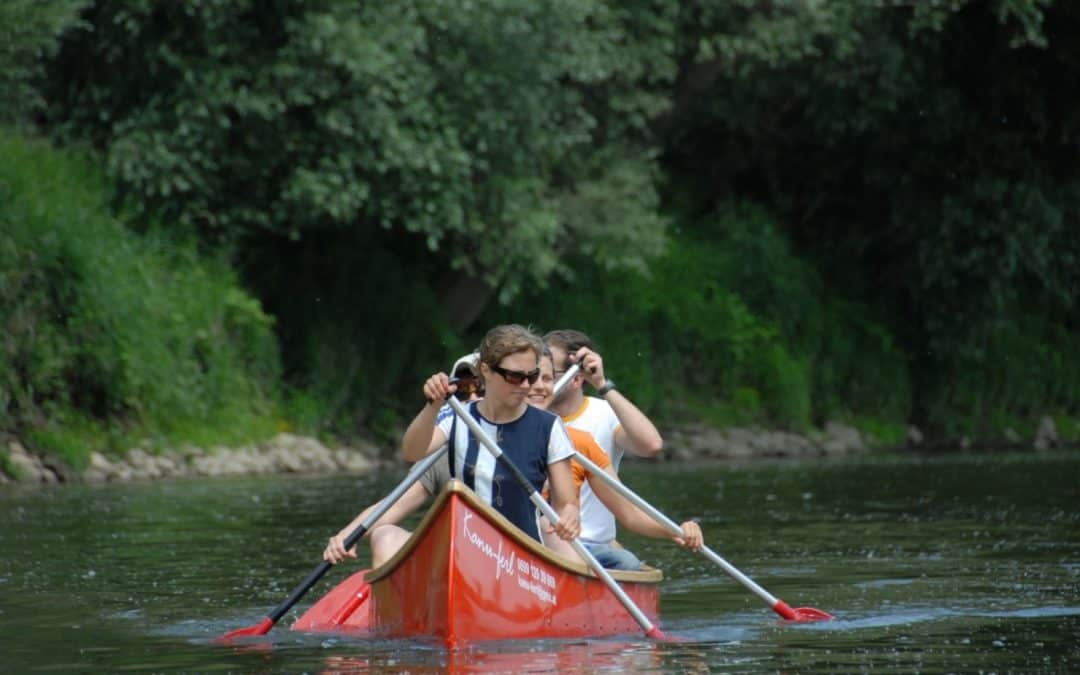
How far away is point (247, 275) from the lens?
84.5 feet

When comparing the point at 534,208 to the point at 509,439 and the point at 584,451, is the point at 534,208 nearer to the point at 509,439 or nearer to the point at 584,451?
the point at 584,451

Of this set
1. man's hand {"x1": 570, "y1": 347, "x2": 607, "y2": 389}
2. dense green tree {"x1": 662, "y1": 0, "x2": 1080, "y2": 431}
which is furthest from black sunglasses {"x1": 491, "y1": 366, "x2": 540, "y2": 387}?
dense green tree {"x1": 662, "y1": 0, "x2": 1080, "y2": 431}

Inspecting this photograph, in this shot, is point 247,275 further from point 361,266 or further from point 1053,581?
point 1053,581

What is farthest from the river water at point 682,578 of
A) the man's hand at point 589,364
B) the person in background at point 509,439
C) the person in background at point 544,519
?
the man's hand at point 589,364

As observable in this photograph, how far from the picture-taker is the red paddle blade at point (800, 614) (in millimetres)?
10641

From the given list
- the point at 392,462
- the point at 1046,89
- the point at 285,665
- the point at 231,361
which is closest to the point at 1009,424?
the point at 1046,89

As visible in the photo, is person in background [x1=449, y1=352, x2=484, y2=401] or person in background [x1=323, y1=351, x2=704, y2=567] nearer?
person in background [x1=449, y1=352, x2=484, y2=401]

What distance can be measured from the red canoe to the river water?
0.10 m

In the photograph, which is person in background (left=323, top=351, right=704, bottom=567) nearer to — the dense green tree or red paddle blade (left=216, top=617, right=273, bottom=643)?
red paddle blade (left=216, top=617, right=273, bottom=643)

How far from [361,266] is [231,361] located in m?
2.88

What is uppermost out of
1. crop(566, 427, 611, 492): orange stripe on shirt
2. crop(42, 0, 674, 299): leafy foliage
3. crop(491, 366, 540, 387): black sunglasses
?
crop(42, 0, 674, 299): leafy foliage

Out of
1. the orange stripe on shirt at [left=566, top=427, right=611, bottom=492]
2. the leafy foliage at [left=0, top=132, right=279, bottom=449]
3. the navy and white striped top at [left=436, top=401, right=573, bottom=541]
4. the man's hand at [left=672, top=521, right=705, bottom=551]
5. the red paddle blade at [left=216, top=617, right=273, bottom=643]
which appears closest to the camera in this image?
the navy and white striped top at [left=436, top=401, right=573, bottom=541]

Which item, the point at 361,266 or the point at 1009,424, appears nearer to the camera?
the point at 361,266

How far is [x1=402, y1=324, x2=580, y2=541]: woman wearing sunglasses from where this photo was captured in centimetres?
941
